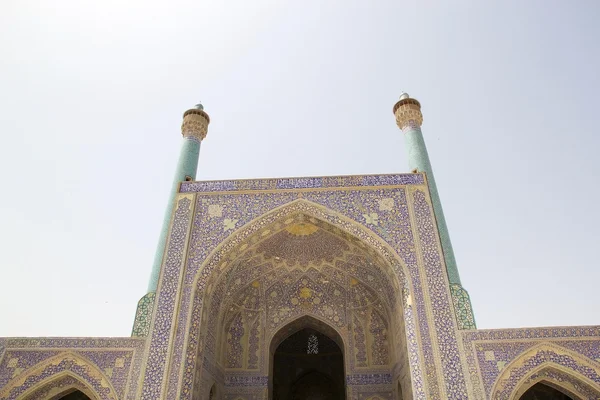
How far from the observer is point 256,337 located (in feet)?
30.2

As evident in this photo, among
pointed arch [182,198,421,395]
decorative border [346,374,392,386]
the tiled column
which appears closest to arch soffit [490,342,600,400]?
pointed arch [182,198,421,395]

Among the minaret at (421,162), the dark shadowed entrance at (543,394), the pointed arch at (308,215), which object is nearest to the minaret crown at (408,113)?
the minaret at (421,162)

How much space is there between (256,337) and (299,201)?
2970 millimetres

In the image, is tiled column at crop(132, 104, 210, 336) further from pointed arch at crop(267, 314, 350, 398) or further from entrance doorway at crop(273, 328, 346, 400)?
entrance doorway at crop(273, 328, 346, 400)

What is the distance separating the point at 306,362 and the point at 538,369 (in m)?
7.25

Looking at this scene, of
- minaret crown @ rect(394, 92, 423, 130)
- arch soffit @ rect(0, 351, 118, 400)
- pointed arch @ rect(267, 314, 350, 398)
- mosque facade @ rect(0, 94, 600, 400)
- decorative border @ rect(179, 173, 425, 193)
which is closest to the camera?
mosque facade @ rect(0, 94, 600, 400)

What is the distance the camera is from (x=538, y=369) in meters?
6.53

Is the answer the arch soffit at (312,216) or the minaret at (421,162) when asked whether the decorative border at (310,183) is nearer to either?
the arch soffit at (312,216)

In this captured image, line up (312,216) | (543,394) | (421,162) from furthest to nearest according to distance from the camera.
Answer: (421,162) → (312,216) → (543,394)

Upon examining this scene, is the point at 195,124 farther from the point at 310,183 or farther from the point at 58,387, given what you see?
the point at 58,387

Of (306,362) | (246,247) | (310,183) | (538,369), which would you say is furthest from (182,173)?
(538,369)

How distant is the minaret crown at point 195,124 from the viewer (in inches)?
426

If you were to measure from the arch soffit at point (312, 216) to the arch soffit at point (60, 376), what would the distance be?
184cm

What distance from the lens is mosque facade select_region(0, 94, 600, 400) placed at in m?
6.66
